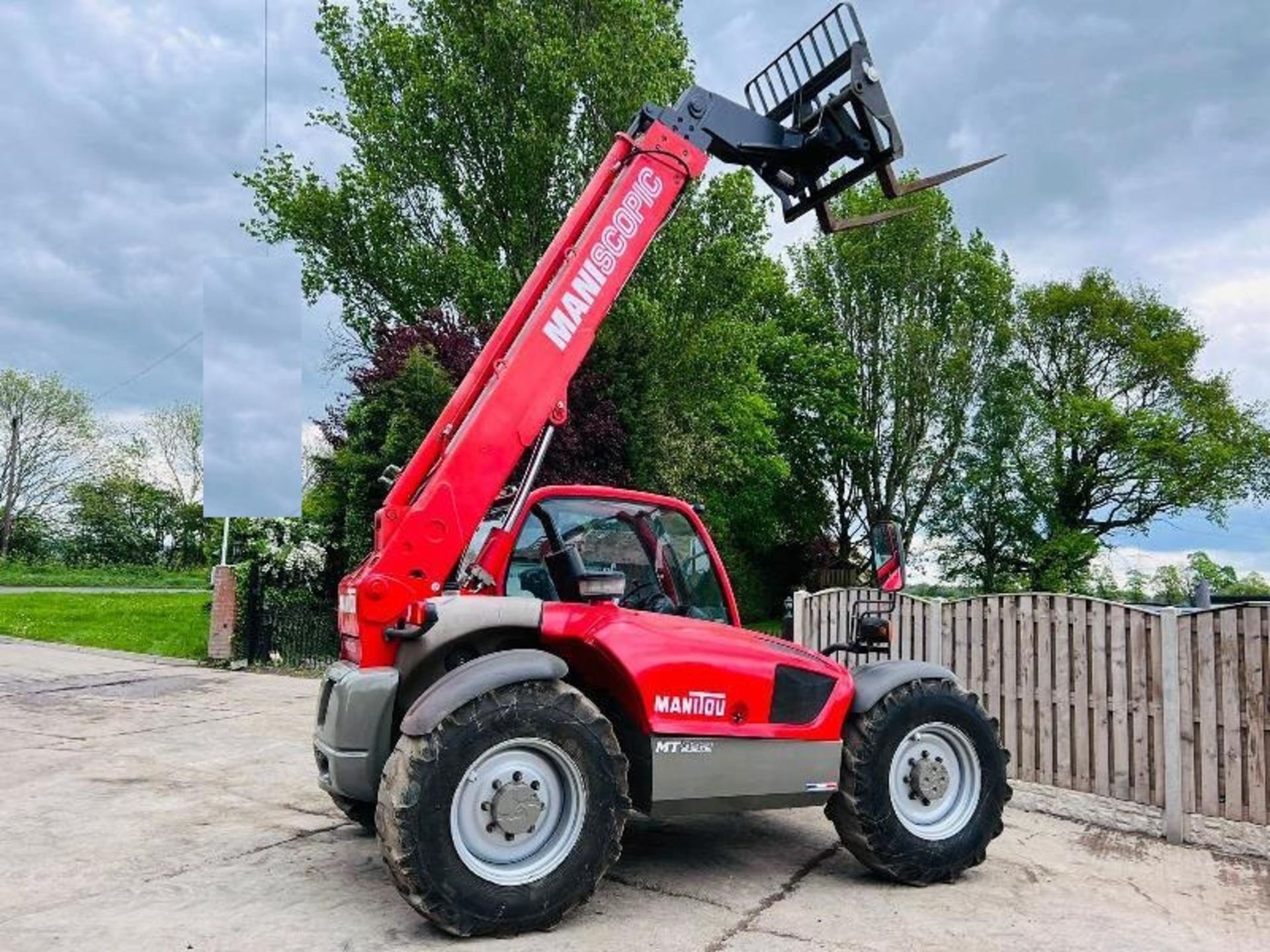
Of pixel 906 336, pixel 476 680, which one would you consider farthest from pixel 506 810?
pixel 906 336

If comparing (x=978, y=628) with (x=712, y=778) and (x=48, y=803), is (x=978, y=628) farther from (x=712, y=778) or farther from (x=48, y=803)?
(x=48, y=803)

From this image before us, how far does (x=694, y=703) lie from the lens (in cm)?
456

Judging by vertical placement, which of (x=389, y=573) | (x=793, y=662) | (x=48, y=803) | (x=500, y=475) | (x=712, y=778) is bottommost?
(x=48, y=803)

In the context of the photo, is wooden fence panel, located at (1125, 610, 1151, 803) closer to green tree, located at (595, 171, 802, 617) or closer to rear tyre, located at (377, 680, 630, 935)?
rear tyre, located at (377, 680, 630, 935)

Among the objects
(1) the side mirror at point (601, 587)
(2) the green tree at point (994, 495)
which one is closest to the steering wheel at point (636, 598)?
(1) the side mirror at point (601, 587)

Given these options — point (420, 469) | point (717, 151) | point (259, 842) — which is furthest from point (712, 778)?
point (717, 151)

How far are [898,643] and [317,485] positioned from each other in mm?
11560

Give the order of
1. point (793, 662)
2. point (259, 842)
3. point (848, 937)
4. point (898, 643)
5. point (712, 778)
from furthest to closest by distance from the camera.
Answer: point (898, 643) → point (259, 842) → point (793, 662) → point (712, 778) → point (848, 937)

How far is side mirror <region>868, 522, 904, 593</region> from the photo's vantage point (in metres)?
10.3

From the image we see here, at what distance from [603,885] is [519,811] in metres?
0.90

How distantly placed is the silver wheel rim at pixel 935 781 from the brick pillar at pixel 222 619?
41.3ft

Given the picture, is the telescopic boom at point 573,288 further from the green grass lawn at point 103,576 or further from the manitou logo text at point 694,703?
the green grass lawn at point 103,576

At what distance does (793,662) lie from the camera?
4910mm

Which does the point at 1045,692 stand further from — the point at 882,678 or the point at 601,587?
the point at 601,587
